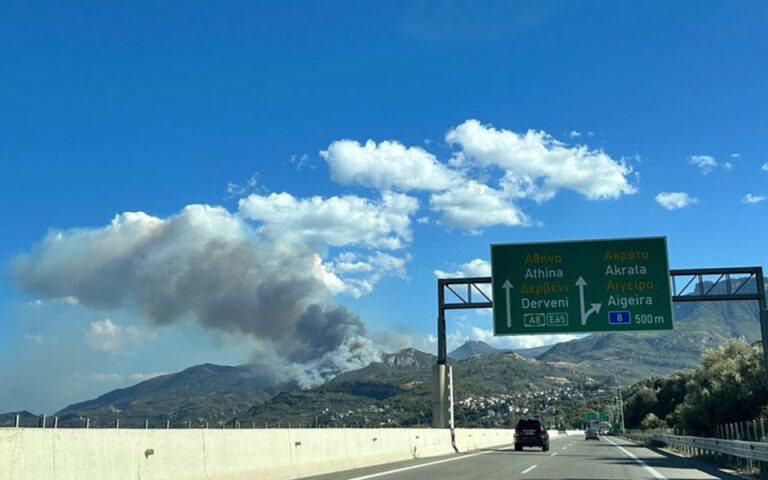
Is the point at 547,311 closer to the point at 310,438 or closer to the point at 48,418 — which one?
the point at 310,438

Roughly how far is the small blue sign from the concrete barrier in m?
12.4

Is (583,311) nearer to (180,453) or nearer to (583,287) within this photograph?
(583,287)

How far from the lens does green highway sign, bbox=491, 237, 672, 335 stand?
1183 inches

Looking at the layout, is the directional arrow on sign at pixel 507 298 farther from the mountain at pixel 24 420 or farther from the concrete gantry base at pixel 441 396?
the mountain at pixel 24 420

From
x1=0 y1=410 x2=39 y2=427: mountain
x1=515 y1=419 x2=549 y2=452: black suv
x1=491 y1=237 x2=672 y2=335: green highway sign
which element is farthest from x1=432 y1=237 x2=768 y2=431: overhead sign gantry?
x1=0 y1=410 x2=39 y2=427: mountain

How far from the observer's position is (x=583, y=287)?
1198 inches

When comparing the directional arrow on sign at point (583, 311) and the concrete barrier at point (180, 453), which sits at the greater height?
the directional arrow on sign at point (583, 311)

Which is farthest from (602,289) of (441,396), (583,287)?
(441,396)

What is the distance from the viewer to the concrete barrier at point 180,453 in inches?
362

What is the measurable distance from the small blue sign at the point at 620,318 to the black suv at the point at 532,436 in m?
9.11

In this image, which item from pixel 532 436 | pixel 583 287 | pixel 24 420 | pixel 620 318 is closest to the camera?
pixel 24 420

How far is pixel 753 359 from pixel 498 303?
72.3ft

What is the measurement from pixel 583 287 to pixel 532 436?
10294 mm

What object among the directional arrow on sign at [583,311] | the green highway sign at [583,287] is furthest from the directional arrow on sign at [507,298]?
the directional arrow on sign at [583,311]
